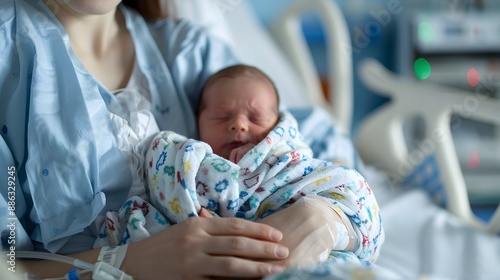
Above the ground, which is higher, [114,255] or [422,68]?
[422,68]

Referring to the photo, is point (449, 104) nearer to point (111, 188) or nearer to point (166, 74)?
point (166, 74)

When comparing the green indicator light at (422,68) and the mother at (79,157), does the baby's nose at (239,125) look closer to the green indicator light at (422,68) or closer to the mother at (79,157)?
the mother at (79,157)

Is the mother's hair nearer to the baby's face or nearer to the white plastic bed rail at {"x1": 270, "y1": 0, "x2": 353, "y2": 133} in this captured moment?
the baby's face

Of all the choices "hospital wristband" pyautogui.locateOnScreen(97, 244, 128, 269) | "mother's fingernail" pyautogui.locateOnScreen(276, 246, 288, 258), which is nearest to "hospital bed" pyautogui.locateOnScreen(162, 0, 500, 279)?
"mother's fingernail" pyautogui.locateOnScreen(276, 246, 288, 258)

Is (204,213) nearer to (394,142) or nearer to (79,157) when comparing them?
(79,157)

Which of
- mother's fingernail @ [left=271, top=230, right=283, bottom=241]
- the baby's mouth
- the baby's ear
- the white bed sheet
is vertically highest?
the baby's mouth

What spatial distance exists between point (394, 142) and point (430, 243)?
1.48 feet

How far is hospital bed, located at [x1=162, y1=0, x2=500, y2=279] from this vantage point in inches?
61.0

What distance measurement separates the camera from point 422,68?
308 cm

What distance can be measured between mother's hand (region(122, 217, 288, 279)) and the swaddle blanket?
0.05 metres

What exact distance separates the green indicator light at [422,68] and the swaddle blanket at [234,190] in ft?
6.67

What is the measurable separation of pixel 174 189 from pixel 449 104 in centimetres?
96

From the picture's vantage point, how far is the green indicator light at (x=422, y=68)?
3.06 meters

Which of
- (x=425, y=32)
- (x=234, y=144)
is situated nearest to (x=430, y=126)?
(x=234, y=144)
